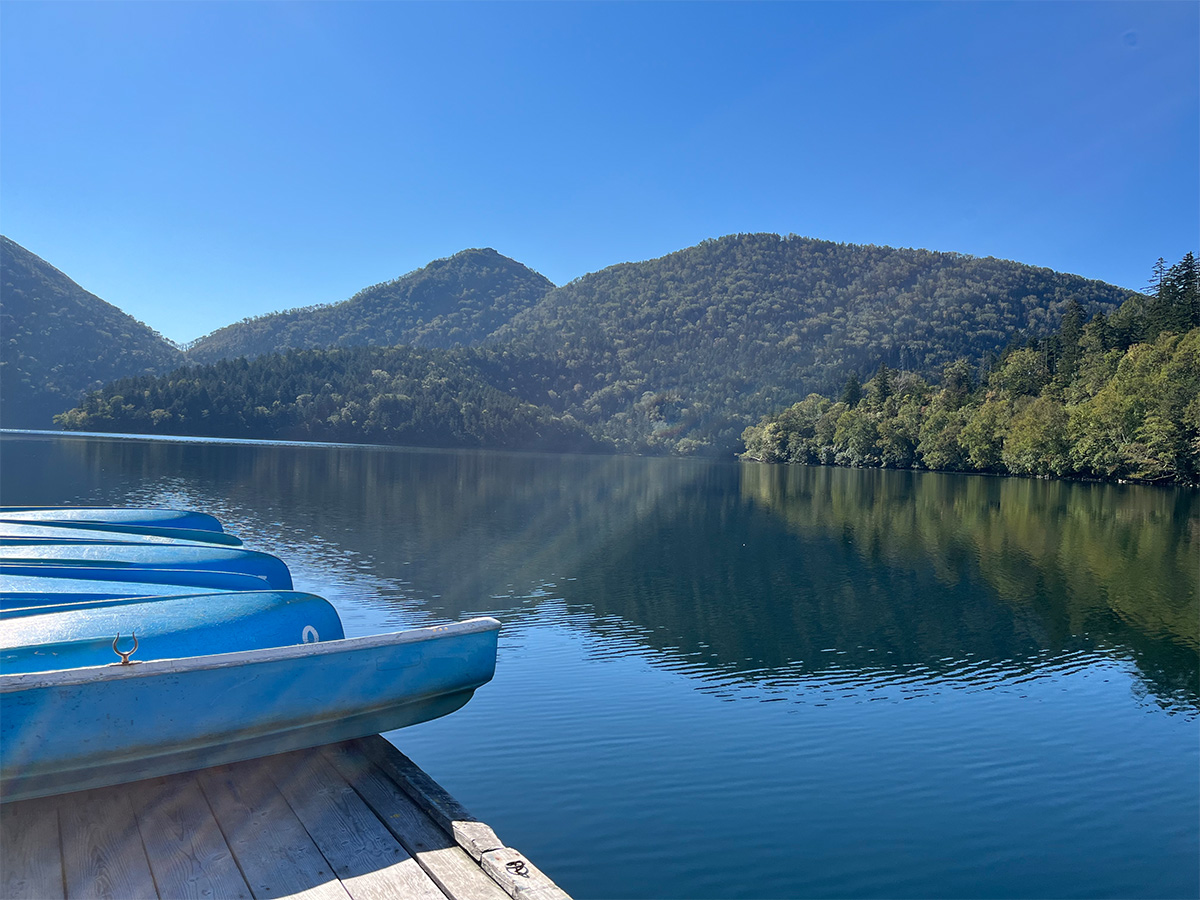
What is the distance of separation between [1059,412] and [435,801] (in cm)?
9268

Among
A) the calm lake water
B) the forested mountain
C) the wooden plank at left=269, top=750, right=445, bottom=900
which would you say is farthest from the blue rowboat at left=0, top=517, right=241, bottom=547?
the forested mountain

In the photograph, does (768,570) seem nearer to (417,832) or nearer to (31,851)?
(417,832)

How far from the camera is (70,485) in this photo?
125 ft

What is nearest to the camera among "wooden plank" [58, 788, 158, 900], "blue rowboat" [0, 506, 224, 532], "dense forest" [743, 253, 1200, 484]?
"wooden plank" [58, 788, 158, 900]

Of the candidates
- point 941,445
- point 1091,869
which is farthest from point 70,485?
point 941,445

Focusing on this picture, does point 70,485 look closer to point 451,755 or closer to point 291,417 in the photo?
point 451,755

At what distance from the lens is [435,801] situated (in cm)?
591

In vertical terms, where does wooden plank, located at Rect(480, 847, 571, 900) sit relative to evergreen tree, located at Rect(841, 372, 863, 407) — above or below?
below

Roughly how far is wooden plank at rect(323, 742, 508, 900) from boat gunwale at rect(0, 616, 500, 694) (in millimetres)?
1061

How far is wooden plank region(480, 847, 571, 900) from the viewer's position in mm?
4703

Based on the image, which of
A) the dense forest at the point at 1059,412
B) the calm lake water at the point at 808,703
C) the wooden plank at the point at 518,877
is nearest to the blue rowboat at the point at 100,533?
the calm lake water at the point at 808,703

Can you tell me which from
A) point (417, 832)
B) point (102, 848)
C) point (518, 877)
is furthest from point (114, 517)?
point (518, 877)

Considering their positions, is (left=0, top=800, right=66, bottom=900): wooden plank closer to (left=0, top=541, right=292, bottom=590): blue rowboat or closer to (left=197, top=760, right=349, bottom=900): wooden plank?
(left=197, top=760, right=349, bottom=900): wooden plank

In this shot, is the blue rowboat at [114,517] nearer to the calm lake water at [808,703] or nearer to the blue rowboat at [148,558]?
the blue rowboat at [148,558]
